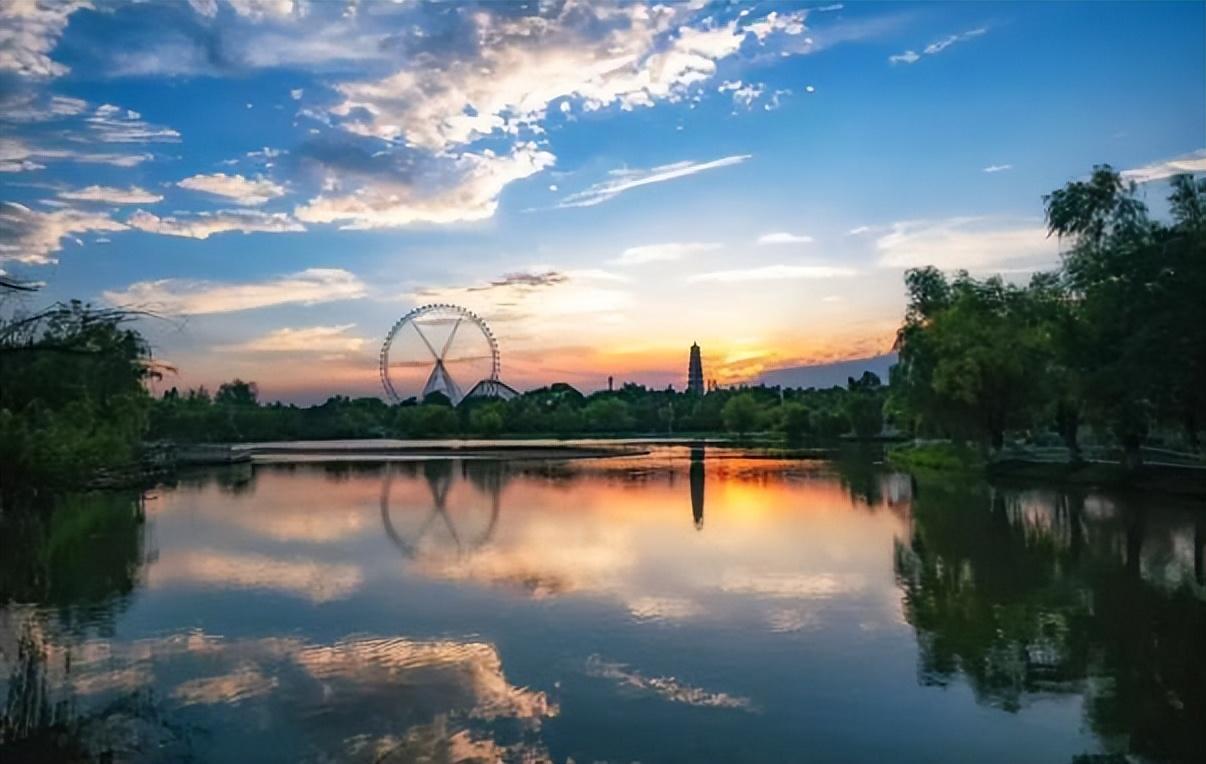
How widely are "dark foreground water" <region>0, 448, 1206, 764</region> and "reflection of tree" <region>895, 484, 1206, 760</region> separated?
2.2 inches

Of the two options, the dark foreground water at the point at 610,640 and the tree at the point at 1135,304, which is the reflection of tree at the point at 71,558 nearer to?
the dark foreground water at the point at 610,640

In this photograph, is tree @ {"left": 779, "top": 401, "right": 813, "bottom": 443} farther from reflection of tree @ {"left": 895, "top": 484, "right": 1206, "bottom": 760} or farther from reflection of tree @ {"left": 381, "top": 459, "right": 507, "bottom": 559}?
reflection of tree @ {"left": 895, "top": 484, "right": 1206, "bottom": 760}

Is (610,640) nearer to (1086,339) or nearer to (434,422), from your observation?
(1086,339)

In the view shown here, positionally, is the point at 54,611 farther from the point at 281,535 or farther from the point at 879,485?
the point at 879,485

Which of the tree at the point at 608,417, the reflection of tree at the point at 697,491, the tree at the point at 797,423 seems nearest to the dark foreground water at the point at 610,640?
the reflection of tree at the point at 697,491

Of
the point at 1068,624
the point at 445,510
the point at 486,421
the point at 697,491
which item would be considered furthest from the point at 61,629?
the point at 486,421

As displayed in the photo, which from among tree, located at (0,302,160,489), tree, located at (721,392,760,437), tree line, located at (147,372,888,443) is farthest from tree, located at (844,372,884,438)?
tree, located at (0,302,160,489)

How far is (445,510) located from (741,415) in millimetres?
88297

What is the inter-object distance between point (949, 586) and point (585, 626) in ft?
20.5

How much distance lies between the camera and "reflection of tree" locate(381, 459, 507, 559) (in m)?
21.1

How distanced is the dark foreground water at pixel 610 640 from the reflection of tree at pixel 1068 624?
0.06 metres

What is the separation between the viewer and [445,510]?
92.0ft

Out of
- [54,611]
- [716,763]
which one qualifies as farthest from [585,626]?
[54,611]

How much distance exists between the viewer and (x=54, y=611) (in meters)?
13.5
